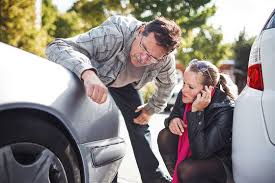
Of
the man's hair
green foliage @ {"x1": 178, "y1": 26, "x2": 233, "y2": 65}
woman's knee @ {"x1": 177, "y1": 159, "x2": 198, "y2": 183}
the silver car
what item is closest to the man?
the man's hair

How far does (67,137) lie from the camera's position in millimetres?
2006

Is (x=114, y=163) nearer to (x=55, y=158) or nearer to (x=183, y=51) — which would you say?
(x=55, y=158)

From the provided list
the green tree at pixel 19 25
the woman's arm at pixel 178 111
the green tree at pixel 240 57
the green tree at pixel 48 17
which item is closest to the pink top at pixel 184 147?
the woman's arm at pixel 178 111

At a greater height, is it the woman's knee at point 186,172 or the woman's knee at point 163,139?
the woman's knee at point 163,139

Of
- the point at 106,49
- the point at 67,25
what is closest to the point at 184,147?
the point at 106,49

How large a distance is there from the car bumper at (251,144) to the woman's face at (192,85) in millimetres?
359

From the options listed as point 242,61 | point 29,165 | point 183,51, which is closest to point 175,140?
point 29,165

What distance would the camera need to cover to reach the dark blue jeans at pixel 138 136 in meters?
3.30

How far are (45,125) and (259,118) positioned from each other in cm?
96

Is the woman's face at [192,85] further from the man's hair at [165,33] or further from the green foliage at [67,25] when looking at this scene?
the green foliage at [67,25]

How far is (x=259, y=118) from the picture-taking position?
82.0 inches

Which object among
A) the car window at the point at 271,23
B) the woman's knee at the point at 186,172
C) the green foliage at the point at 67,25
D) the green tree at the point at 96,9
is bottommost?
the woman's knee at the point at 186,172

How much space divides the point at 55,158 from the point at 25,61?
0.43m

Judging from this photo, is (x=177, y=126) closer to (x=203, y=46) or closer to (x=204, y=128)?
(x=204, y=128)
